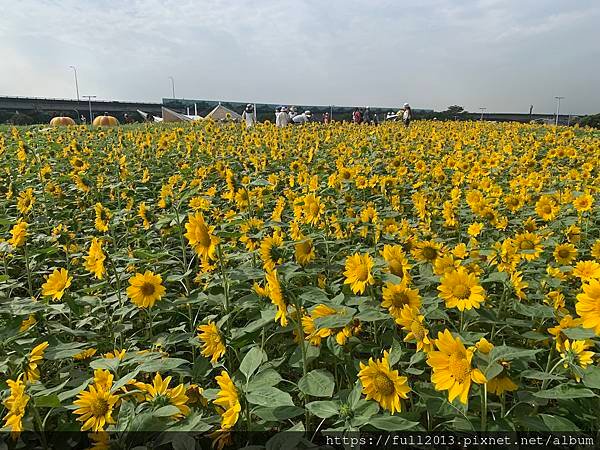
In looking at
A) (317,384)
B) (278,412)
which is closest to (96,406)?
(278,412)

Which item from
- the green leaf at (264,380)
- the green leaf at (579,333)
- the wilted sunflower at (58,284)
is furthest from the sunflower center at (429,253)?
the wilted sunflower at (58,284)

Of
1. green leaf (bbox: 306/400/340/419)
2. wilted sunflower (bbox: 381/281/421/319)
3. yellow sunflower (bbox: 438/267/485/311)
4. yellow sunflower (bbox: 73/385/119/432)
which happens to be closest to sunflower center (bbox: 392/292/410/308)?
wilted sunflower (bbox: 381/281/421/319)

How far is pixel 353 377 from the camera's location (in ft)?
4.82

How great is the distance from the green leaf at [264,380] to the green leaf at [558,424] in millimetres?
683

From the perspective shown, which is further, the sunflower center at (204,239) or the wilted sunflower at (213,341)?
the sunflower center at (204,239)

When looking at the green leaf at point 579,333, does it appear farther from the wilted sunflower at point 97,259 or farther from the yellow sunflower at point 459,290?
the wilted sunflower at point 97,259

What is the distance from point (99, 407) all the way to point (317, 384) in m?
0.54

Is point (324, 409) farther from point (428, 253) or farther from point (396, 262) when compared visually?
point (428, 253)

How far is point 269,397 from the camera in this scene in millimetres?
1138

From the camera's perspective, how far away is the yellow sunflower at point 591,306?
120cm

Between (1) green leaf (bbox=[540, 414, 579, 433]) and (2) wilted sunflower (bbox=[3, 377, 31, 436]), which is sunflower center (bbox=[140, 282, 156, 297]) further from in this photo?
→ (1) green leaf (bbox=[540, 414, 579, 433])

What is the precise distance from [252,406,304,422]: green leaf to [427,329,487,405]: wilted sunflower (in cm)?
35

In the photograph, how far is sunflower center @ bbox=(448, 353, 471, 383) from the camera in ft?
3.56

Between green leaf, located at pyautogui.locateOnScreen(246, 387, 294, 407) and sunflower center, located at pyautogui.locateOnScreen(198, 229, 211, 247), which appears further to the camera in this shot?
sunflower center, located at pyautogui.locateOnScreen(198, 229, 211, 247)
